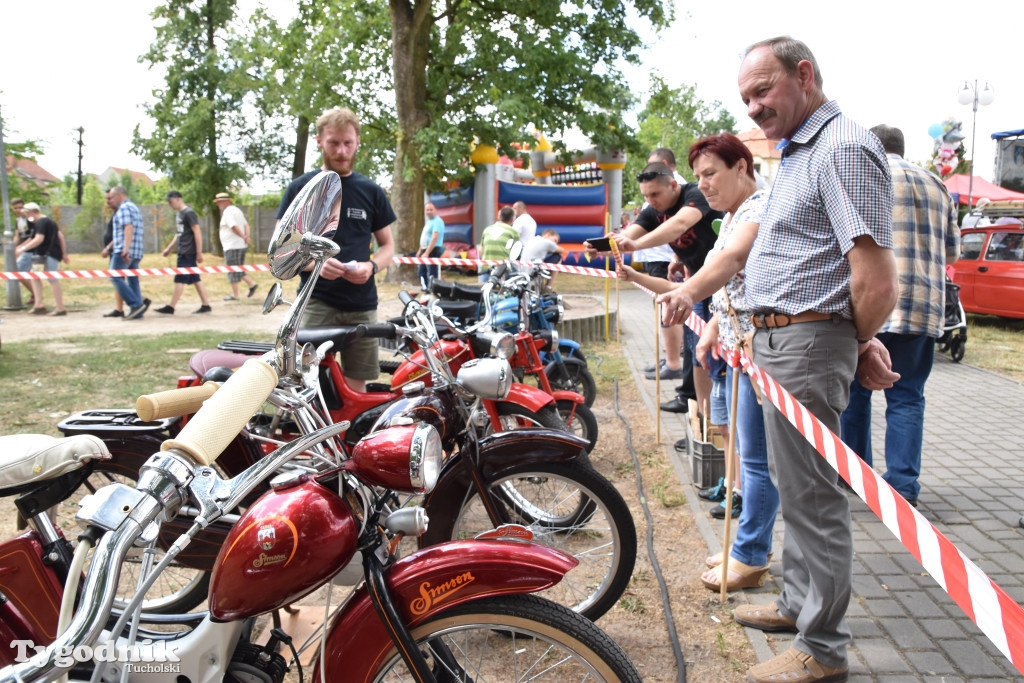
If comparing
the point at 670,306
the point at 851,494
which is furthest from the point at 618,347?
the point at 670,306

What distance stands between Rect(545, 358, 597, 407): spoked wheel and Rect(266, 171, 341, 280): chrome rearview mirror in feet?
11.5

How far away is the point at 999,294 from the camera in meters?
12.3

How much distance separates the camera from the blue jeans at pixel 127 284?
11.7 meters

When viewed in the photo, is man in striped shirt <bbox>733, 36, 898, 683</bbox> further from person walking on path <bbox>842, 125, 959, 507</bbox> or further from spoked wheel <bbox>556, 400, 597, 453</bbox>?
spoked wheel <bbox>556, 400, 597, 453</bbox>

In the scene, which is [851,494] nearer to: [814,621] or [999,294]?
[814,621]

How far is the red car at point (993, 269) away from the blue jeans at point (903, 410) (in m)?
9.41

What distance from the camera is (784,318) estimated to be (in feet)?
8.68

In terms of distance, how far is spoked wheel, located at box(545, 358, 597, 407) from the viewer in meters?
5.84

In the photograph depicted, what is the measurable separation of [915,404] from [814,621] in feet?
7.03

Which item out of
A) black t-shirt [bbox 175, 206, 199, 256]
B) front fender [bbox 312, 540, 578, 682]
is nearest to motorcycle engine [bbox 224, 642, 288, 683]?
front fender [bbox 312, 540, 578, 682]

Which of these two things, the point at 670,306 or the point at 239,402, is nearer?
the point at 239,402

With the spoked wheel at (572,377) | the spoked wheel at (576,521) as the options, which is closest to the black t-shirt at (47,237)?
the spoked wheel at (572,377)

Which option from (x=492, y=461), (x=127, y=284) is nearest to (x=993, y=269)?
(x=492, y=461)

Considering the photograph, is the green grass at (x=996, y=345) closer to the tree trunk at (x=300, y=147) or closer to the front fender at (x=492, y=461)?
the front fender at (x=492, y=461)
